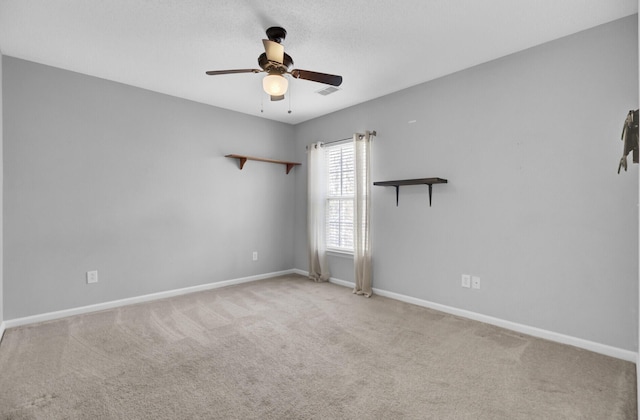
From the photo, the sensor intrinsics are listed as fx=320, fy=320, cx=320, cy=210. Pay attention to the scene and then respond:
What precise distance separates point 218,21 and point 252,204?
2748 mm

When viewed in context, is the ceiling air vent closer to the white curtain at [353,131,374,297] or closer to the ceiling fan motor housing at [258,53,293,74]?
the white curtain at [353,131,374,297]

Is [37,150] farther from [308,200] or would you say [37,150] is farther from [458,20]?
[458,20]

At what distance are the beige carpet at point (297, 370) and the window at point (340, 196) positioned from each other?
147 cm

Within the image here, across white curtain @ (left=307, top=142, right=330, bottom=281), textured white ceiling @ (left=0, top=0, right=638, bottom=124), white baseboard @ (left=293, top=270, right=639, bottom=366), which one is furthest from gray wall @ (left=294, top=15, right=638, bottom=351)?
white curtain @ (left=307, top=142, right=330, bottom=281)

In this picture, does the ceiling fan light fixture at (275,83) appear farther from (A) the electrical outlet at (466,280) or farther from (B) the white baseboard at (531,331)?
(B) the white baseboard at (531,331)

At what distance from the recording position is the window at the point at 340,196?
14.8 ft

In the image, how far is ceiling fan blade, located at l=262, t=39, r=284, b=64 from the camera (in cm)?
230

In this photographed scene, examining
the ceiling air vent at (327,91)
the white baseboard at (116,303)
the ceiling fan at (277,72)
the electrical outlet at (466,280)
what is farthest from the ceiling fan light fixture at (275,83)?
the white baseboard at (116,303)

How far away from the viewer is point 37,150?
10.1 feet

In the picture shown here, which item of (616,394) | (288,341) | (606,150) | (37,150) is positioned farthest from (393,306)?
(37,150)

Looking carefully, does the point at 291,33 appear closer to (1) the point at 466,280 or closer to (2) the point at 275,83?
(2) the point at 275,83

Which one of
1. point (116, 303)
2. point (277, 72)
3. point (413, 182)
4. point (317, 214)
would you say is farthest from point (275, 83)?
point (116, 303)

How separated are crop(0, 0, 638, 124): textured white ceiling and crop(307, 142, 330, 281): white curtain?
1442 millimetres

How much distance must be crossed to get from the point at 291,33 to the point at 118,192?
2563mm
